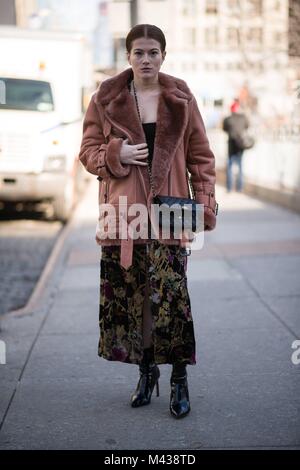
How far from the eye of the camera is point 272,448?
132 inches

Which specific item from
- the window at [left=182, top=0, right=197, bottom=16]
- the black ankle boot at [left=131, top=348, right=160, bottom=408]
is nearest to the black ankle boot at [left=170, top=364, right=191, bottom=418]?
the black ankle boot at [left=131, top=348, right=160, bottom=408]

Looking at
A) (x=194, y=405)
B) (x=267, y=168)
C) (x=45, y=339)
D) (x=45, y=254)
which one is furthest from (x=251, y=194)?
(x=194, y=405)

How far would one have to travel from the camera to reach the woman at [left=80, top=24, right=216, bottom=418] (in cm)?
366

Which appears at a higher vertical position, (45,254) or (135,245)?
(135,245)

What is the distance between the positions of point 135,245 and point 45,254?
6.03 m

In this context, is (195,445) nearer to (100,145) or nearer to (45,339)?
(100,145)

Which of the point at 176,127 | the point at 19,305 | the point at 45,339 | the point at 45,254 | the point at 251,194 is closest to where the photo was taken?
the point at 176,127

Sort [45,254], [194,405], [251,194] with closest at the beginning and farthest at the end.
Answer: [194,405] → [45,254] → [251,194]

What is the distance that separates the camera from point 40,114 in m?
11.8

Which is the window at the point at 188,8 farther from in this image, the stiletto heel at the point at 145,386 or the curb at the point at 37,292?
the stiletto heel at the point at 145,386

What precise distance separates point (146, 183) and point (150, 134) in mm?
248

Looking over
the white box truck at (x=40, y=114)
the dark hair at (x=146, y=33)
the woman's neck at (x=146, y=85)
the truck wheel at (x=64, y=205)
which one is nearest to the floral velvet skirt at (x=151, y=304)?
the woman's neck at (x=146, y=85)

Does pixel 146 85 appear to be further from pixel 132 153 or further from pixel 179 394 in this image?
pixel 179 394

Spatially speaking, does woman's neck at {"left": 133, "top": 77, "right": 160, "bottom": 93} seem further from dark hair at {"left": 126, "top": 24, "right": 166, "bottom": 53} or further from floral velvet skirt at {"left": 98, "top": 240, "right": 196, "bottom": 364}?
floral velvet skirt at {"left": 98, "top": 240, "right": 196, "bottom": 364}
